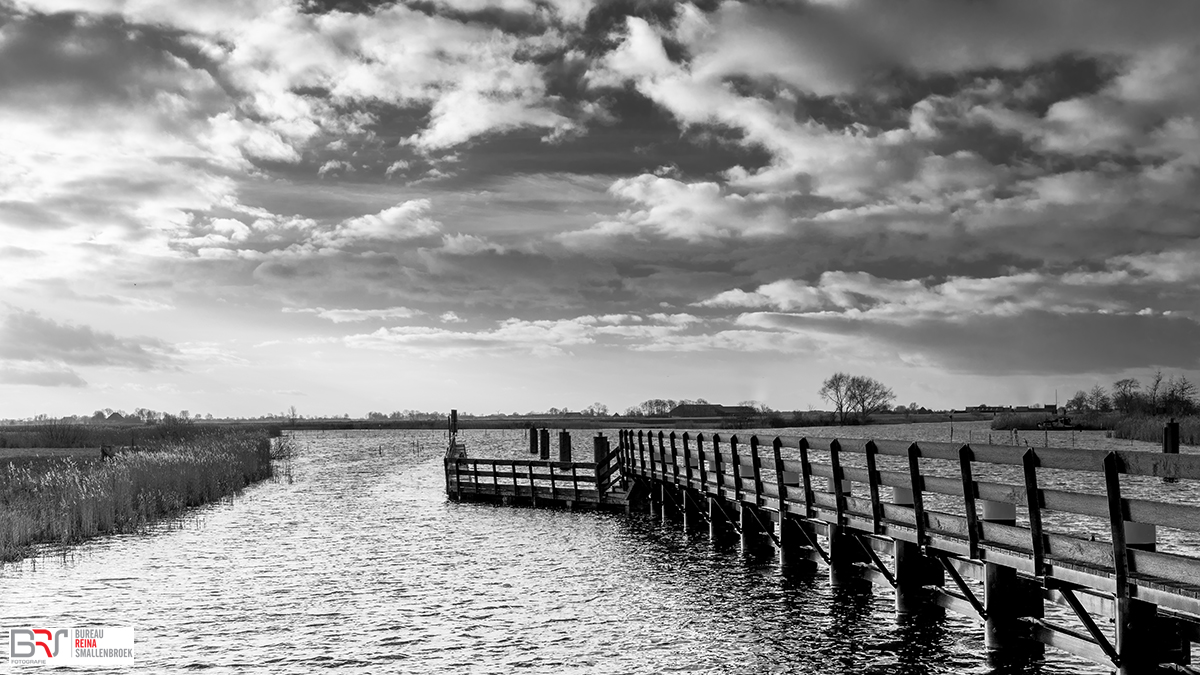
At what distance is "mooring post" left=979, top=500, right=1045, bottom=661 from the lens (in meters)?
13.2

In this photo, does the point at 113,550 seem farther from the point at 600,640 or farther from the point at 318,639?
the point at 600,640

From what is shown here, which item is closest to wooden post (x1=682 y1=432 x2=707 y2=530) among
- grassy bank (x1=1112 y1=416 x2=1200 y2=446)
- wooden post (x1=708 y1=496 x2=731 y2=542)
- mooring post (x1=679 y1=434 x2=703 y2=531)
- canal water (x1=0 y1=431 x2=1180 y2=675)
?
mooring post (x1=679 y1=434 x2=703 y2=531)

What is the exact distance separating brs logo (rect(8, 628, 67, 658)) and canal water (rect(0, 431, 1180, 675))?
0.80m

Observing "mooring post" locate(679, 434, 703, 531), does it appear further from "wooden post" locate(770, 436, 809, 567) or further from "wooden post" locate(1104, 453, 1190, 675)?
"wooden post" locate(1104, 453, 1190, 675)

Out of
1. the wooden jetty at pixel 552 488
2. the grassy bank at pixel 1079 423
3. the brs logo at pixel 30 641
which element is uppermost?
the wooden jetty at pixel 552 488

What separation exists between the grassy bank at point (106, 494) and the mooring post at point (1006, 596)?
2342 centimetres

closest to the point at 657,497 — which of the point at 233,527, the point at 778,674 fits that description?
the point at 233,527

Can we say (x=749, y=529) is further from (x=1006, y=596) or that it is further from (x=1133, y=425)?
(x=1133, y=425)

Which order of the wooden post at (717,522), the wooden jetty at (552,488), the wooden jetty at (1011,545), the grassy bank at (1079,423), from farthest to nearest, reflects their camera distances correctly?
the grassy bank at (1079,423), the wooden jetty at (552,488), the wooden post at (717,522), the wooden jetty at (1011,545)

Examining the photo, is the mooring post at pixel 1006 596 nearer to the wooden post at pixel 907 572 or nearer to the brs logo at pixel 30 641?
the wooden post at pixel 907 572

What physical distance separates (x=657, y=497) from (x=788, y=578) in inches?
558

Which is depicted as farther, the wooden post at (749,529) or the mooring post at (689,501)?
the mooring post at (689,501)

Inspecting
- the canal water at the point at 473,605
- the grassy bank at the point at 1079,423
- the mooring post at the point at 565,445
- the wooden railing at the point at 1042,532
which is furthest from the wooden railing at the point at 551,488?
the grassy bank at the point at 1079,423

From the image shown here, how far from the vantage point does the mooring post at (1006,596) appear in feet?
43.2
